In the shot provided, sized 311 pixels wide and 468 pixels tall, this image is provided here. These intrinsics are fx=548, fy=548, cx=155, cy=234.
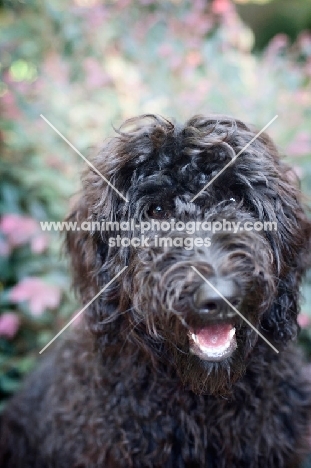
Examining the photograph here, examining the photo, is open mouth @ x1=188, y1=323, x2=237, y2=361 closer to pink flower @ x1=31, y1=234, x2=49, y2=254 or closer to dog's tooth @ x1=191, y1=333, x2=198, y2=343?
dog's tooth @ x1=191, y1=333, x2=198, y2=343

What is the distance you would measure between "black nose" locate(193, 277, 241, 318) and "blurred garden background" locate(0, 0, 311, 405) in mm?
1269

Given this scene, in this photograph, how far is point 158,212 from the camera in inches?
60.4

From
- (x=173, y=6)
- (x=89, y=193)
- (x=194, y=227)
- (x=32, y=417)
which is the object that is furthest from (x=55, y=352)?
(x=173, y=6)

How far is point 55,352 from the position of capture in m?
2.25

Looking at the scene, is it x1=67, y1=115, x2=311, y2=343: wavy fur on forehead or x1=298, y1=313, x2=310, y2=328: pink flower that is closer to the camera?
x1=67, y1=115, x2=311, y2=343: wavy fur on forehead

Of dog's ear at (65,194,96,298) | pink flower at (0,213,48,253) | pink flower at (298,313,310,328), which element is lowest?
pink flower at (298,313,310,328)

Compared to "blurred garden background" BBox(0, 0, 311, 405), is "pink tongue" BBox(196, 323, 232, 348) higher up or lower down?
lower down

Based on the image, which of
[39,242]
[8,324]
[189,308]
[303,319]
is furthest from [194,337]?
[8,324]

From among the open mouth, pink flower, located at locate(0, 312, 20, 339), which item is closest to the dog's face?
the open mouth

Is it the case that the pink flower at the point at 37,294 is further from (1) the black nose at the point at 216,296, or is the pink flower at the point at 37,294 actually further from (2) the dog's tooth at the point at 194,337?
(1) the black nose at the point at 216,296

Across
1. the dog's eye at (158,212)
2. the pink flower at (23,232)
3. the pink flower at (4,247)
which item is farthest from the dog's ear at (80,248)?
the pink flower at (4,247)

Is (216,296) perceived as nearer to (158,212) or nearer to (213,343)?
(213,343)

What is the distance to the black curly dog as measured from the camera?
4.49 ft

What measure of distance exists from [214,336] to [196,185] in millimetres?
407
